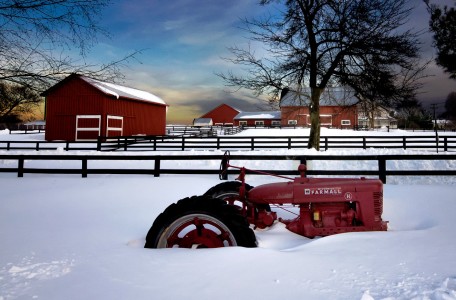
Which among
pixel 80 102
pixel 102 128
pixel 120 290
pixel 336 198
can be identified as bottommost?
pixel 120 290

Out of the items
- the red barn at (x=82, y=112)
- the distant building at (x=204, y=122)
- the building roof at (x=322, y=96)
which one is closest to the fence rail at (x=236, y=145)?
the building roof at (x=322, y=96)

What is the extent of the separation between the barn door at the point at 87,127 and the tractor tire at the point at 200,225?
27.1 metres

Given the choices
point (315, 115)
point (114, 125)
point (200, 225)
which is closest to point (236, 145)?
point (315, 115)

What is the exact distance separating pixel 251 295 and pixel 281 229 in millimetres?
1821

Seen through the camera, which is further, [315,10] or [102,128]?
[102,128]

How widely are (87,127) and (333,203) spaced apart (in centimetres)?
2811

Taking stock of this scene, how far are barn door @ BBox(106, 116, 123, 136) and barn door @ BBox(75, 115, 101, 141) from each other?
2.75 feet

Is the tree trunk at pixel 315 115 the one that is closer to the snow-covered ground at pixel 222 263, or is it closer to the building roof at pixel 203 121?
the snow-covered ground at pixel 222 263

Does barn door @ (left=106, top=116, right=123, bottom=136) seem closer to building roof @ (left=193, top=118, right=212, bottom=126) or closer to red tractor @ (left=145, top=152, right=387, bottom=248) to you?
red tractor @ (left=145, top=152, right=387, bottom=248)

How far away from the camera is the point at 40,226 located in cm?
427

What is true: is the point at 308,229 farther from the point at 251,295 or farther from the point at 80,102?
the point at 80,102

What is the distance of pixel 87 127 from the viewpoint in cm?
2823

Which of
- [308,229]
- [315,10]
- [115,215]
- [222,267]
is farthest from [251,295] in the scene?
[315,10]

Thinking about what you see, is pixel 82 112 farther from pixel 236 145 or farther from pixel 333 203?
pixel 333 203
